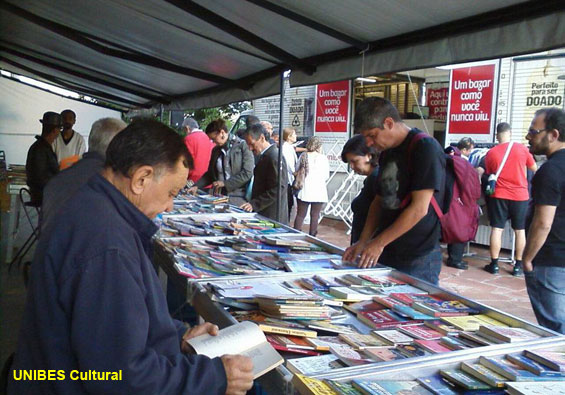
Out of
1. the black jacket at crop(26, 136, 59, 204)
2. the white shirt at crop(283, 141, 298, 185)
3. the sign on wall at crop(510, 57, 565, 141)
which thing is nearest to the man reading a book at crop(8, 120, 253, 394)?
the black jacket at crop(26, 136, 59, 204)

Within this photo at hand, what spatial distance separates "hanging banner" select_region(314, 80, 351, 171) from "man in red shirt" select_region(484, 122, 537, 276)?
4112mm

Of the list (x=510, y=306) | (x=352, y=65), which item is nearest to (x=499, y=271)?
(x=510, y=306)

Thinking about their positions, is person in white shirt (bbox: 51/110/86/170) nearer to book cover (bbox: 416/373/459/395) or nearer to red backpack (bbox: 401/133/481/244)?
red backpack (bbox: 401/133/481/244)

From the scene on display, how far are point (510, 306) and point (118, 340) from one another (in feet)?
15.4

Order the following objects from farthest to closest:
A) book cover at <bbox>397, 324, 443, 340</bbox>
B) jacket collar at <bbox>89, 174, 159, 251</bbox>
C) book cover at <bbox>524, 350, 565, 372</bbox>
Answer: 1. book cover at <bbox>397, 324, 443, 340</bbox>
2. book cover at <bbox>524, 350, 565, 372</bbox>
3. jacket collar at <bbox>89, 174, 159, 251</bbox>

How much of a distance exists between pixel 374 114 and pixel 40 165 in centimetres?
405

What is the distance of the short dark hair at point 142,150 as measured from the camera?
4.27ft

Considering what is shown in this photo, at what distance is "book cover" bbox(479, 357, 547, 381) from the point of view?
139cm

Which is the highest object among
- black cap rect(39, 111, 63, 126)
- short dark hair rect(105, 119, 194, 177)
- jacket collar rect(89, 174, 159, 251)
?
black cap rect(39, 111, 63, 126)

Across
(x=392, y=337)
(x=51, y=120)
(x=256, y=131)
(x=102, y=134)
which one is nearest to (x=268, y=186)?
(x=256, y=131)

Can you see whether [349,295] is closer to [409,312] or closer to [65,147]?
[409,312]

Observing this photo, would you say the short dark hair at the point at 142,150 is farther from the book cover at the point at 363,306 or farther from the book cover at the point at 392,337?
the book cover at the point at 363,306

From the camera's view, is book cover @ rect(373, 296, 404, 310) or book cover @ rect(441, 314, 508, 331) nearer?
book cover @ rect(441, 314, 508, 331)

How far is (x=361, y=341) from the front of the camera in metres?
1.65
